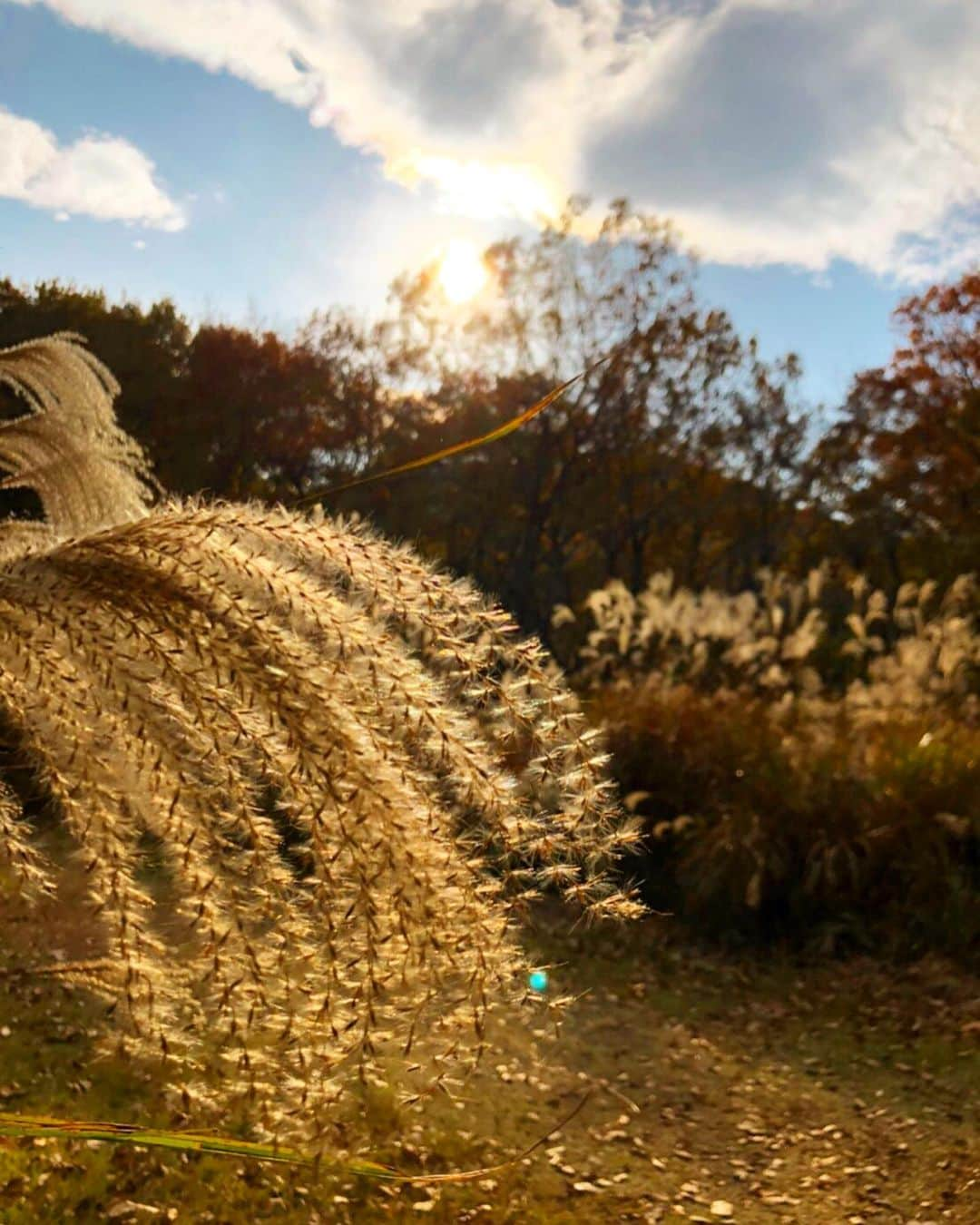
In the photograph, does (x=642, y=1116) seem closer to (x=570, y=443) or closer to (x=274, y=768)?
(x=274, y=768)

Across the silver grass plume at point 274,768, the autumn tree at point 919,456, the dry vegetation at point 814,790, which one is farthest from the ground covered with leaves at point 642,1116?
the autumn tree at point 919,456

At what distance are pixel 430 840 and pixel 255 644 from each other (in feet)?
0.91

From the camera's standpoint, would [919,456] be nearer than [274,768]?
No

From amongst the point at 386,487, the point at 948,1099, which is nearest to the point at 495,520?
the point at 386,487

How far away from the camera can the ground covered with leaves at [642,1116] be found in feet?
9.53

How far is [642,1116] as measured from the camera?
13.0ft

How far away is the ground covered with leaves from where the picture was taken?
2.90 meters

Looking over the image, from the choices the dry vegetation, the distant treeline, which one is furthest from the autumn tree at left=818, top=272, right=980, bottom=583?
the dry vegetation

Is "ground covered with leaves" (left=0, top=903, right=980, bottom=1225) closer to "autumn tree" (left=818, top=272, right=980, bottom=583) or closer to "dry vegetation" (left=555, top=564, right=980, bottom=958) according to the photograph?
"dry vegetation" (left=555, top=564, right=980, bottom=958)

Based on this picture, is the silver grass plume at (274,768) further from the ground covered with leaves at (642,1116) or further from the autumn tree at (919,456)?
the autumn tree at (919,456)

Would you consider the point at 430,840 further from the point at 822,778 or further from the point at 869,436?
the point at 869,436

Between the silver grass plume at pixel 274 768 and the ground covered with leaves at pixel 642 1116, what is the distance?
120cm

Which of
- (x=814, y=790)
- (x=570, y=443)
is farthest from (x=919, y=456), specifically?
(x=814, y=790)

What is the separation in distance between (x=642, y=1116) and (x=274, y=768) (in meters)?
3.31
